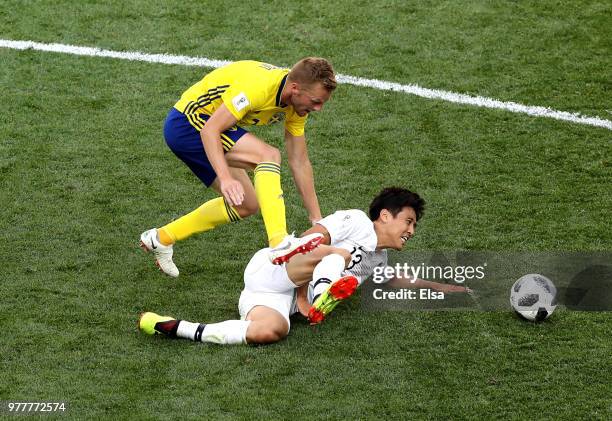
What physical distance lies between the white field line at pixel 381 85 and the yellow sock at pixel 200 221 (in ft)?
9.56

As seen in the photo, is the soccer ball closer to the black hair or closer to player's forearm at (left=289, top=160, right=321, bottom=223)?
the black hair

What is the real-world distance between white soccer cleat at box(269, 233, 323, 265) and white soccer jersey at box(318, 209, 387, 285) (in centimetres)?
22

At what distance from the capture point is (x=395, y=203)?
22.3 ft

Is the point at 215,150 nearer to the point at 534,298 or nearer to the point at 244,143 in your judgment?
the point at 244,143

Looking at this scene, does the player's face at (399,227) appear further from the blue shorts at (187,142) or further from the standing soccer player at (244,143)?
the blue shorts at (187,142)

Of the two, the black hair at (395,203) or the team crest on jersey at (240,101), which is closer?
the team crest on jersey at (240,101)

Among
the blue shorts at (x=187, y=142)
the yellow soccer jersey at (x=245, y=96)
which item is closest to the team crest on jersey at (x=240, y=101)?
the yellow soccer jersey at (x=245, y=96)

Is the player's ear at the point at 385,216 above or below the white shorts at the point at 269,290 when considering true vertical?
above

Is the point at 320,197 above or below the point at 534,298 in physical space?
above

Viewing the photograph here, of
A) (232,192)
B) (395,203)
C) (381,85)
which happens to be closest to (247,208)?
(232,192)

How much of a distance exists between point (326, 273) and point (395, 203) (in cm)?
82

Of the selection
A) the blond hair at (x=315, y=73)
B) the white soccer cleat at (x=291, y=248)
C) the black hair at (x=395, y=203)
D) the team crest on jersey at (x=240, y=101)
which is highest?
the blond hair at (x=315, y=73)

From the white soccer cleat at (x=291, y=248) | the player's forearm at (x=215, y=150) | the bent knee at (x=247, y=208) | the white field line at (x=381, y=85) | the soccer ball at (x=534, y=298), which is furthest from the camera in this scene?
the white field line at (x=381, y=85)

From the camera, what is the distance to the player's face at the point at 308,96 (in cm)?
648
